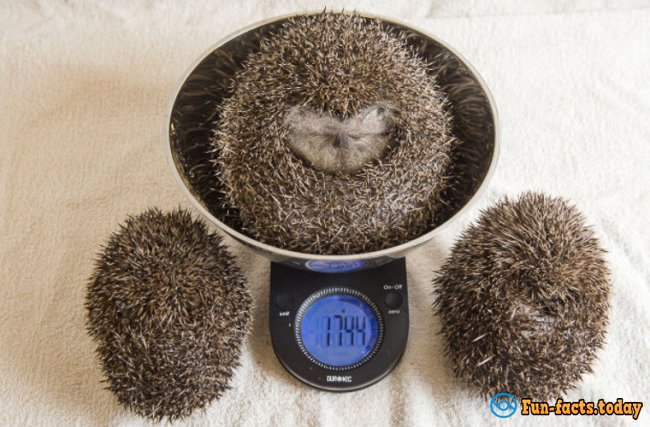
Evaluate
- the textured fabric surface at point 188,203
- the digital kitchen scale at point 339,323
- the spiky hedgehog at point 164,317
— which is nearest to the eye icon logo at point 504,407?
the textured fabric surface at point 188,203

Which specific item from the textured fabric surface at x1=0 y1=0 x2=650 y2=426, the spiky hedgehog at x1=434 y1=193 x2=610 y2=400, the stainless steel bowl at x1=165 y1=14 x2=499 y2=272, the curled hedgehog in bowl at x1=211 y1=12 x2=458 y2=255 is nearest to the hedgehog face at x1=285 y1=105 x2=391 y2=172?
the curled hedgehog in bowl at x1=211 y1=12 x2=458 y2=255

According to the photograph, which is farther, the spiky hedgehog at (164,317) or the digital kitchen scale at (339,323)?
the digital kitchen scale at (339,323)

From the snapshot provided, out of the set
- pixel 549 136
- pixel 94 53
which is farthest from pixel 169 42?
pixel 549 136

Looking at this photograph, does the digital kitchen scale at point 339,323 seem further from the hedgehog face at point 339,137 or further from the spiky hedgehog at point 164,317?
the hedgehog face at point 339,137

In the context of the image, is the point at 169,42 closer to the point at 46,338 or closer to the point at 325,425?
the point at 46,338

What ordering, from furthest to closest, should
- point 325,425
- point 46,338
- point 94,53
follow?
1. point 94,53
2. point 46,338
3. point 325,425

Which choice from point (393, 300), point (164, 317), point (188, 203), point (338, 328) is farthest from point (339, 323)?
point (188, 203)

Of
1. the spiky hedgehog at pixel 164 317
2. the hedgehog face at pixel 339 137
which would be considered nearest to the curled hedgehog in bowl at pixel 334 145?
the hedgehog face at pixel 339 137

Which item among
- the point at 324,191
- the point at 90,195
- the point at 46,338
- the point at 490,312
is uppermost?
the point at 324,191

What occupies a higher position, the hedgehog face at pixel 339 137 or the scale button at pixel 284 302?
the hedgehog face at pixel 339 137
